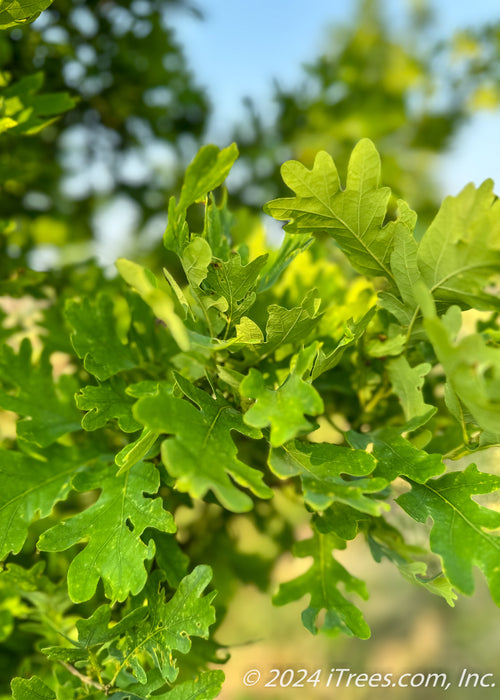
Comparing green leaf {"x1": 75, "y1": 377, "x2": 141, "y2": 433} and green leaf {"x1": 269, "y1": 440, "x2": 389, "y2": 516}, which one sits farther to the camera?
green leaf {"x1": 75, "y1": 377, "x2": 141, "y2": 433}

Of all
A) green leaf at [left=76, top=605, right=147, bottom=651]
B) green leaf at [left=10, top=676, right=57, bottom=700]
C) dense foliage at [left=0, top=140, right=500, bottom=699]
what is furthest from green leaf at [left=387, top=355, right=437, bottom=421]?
green leaf at [left=10, top=676, right=57, bottom=700]

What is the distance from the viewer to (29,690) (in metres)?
0.52

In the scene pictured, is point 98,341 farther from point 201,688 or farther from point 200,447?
point 201,688

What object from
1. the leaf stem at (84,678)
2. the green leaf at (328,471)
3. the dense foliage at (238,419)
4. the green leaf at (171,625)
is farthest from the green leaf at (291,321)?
the leaf stem at (84,678)

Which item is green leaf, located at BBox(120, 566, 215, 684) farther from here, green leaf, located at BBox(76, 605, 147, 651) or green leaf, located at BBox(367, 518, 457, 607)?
green leaf, located at BBox(367, 518, 457, 607)

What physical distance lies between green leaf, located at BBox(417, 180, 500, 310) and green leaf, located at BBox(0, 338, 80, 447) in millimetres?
451

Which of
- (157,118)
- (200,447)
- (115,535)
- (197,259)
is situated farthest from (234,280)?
(157,118)

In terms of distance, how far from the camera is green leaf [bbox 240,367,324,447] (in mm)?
405

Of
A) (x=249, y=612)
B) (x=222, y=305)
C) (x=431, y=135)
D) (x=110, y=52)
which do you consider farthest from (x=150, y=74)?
(x=249, y=612)

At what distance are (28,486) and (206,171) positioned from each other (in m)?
0.39

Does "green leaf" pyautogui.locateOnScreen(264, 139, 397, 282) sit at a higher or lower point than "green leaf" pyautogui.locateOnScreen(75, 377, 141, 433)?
higher

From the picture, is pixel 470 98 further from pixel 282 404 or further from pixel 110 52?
pixel 282 404

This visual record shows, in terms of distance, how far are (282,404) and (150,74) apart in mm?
1186

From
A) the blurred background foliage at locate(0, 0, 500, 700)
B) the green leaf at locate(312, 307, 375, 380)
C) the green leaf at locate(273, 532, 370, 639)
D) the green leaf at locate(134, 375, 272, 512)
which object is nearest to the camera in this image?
the green leaf at locate(134, 375, 272, 512)
